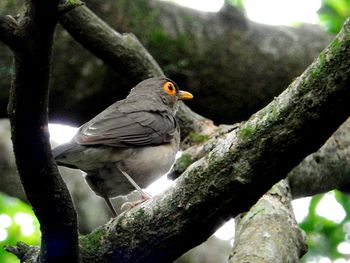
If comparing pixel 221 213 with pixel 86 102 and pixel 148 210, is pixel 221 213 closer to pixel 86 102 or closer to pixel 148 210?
pixel 148 210

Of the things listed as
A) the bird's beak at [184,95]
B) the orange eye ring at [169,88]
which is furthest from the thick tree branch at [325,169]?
the orange eye ring at [169,88]

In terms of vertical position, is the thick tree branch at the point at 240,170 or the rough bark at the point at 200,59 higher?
the rough bark at the point at 200,59

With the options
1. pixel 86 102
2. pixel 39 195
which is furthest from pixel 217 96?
pixel 39 195

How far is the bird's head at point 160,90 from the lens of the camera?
639 cm

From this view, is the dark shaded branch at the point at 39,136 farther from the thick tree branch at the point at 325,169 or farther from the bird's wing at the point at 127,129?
the thick tree branch at the point at 325,169

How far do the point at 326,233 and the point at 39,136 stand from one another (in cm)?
551

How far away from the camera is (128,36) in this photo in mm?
6324

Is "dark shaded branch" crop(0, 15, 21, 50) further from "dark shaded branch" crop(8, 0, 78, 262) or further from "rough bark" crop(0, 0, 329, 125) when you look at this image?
"rough bark" crop(0, 0, 329, 125)

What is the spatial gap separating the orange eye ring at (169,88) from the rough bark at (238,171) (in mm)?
2784

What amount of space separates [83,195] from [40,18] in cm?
410

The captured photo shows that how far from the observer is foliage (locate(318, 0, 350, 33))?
8.13 metres

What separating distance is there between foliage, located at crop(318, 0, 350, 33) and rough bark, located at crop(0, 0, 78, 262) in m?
5.48

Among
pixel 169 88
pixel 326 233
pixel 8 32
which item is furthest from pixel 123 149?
pixel 326 233

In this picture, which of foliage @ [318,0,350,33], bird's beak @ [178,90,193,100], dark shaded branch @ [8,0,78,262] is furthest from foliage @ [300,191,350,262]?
dark shaded branch @ [8,0,78,262]
